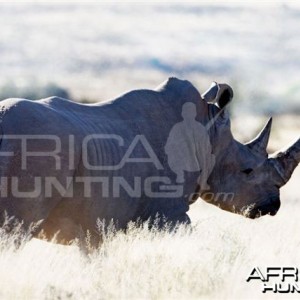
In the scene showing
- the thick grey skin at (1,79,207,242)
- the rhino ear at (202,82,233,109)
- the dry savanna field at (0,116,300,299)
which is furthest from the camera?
the rhino ear at (202,82,233,109)

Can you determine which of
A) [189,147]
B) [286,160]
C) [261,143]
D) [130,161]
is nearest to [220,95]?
[189,147]

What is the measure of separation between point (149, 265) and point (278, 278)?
1.25 meters

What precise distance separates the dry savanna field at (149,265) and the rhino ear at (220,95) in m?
1.81

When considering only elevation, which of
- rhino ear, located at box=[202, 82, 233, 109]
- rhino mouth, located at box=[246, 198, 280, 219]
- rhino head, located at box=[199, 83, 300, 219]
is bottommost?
rhino mouth, located at box=[246, 198, 280, 219]

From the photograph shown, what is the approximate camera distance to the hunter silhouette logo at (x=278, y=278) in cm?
1079

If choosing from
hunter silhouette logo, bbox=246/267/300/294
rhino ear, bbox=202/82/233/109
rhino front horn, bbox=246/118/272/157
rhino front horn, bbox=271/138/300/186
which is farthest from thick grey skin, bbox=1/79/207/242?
hunter silhouette logo, bbox=246/267/300/294

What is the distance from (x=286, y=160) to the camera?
16.0 m

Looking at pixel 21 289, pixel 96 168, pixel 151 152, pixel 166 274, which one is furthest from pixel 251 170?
pixel 21 289

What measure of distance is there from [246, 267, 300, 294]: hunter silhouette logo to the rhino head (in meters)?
3.61

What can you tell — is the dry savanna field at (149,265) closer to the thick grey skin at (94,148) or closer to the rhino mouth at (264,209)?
the thick grey skin at (94,148)

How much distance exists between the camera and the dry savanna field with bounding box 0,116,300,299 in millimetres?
10289

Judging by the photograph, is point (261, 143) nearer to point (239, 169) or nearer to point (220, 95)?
point (239, 169)

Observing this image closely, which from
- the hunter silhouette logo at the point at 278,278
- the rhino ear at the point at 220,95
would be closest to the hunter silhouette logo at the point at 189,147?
the rhino ear at the point at 220,95

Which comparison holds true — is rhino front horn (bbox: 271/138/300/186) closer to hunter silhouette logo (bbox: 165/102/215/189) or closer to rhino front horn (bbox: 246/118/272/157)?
rhino front horn (bbox: 246/118/272/157)
